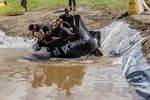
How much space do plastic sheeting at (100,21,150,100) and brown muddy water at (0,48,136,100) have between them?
0.26m

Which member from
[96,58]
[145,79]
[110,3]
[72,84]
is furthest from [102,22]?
[145,79]

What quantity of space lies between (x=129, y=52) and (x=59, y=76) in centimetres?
259

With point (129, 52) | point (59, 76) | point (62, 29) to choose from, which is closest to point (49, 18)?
point (62, 29)

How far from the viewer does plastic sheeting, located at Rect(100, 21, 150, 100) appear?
29.2 ft

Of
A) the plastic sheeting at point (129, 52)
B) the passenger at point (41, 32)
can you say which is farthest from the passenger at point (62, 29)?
the plastic sheeting at point (129, 52)

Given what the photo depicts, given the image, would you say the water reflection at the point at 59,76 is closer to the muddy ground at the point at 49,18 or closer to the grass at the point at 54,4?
the muddy ground at the point at 49,18

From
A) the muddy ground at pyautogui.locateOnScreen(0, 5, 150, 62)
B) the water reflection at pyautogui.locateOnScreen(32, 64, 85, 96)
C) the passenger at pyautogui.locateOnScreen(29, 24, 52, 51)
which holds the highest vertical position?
the passenger at pyautogui.locateOnScreen(29, 24, 52, 51)

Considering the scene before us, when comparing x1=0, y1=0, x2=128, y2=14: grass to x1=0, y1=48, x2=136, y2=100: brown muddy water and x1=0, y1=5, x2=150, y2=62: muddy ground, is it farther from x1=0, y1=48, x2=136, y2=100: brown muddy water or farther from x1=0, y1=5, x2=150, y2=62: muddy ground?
x1=0, y1=48, x2=136, y2=100: brown muddy water

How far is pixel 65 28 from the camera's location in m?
14.0

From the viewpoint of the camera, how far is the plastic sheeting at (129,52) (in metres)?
8.91

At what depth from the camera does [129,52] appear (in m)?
12.6

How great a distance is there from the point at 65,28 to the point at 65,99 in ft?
18.4

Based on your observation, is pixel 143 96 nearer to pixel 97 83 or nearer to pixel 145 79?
pixel 145 79

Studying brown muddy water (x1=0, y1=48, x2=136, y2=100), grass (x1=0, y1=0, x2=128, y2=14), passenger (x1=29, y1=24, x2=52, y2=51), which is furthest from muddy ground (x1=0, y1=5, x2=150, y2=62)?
brown muddy water (x1=0, y1=48, x2=136, y2=100)
